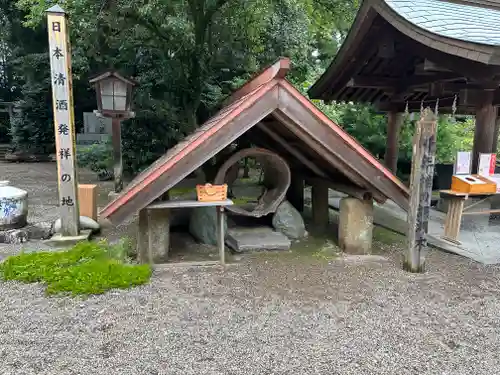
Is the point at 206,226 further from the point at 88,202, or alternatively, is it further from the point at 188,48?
the point at 188,48

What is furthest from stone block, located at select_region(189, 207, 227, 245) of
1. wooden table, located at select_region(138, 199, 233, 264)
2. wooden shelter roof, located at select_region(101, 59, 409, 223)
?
wooden shelter roof, located at select_region(101, 59, 409, 223)

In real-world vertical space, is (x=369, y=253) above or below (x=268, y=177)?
below

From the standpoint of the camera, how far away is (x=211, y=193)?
5148mm

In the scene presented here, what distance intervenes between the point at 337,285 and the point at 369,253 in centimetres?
137

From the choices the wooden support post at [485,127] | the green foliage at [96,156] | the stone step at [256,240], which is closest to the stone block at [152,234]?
the stone step at [256,240]

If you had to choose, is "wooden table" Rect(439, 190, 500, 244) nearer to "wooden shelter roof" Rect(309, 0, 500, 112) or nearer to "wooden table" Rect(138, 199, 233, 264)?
"wooden shelter roof" Rect(309, 0, 500, 112)

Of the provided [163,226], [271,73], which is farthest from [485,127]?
[163,226]

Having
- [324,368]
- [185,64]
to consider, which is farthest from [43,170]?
[324,368]

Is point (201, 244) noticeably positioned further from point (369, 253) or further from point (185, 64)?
point (185, 64)

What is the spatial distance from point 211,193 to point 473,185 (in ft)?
13.0

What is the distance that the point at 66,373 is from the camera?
2916 mm

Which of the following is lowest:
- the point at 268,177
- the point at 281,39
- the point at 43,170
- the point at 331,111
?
the point at 43,170

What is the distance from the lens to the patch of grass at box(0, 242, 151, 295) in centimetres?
445

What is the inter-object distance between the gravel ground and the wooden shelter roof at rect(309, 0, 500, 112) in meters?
2.85
